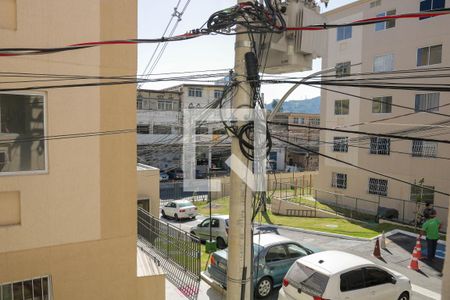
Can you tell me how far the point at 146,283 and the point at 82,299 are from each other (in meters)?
1.04

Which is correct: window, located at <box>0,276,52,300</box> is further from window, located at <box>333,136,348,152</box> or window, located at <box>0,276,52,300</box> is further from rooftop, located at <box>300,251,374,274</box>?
window, located at <box>333,136,348,152</box>

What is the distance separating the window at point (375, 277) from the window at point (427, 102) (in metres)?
13.1

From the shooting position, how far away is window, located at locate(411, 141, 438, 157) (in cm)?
1848

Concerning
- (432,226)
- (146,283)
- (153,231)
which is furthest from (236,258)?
(432,226)

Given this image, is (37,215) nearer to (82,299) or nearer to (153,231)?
(82,299)

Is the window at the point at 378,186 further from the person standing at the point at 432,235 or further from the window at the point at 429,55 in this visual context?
the person standing at the point at 432,235

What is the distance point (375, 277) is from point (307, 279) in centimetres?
167

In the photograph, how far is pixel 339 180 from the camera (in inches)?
956

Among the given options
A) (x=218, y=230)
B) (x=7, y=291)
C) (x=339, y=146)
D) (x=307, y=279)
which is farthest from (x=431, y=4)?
(x=7, y=291)

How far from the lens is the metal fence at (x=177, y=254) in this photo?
21.1 ft

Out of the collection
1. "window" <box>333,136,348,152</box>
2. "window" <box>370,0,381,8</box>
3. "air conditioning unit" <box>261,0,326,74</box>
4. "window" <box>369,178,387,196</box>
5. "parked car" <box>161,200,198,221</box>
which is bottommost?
"parked car" <box>161,200,198,221</box>

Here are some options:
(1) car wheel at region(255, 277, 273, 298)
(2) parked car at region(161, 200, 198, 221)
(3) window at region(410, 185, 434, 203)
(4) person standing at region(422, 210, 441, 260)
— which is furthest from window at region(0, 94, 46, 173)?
(3) window at region(410, 185, 434, 203)

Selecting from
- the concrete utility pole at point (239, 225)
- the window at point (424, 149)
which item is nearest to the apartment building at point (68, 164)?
the concrete utility pole at point (239, 225)

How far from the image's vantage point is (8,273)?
4.90m
